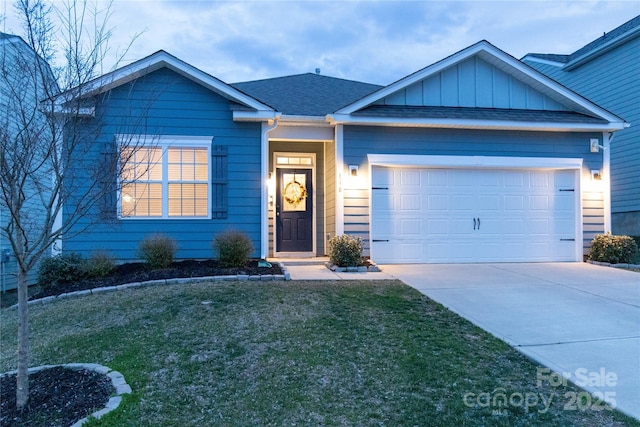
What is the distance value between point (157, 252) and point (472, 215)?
20.7 ft

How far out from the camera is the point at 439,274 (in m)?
7.59

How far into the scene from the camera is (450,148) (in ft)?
29.7

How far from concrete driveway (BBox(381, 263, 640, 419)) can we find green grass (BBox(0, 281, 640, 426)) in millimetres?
269

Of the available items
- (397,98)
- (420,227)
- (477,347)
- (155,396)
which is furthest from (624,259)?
(155,396)

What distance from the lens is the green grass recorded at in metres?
2.88

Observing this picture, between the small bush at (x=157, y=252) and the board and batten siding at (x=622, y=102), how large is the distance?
1227 centimetres

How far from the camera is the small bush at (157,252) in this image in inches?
294

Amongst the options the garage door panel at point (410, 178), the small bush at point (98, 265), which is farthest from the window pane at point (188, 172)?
the garage door panel at point (410, 178)

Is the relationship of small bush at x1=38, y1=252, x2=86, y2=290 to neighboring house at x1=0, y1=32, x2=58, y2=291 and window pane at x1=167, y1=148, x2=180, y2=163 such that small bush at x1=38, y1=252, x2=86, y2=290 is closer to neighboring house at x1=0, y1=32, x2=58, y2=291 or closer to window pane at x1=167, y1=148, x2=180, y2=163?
window pane at x1=167, y1=148, x2=180, y2=163

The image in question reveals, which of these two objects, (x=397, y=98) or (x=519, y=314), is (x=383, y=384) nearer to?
(x=519, y=314)

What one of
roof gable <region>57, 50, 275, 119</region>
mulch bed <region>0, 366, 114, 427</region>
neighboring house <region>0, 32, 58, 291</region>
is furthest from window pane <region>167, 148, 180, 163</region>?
mulch bed <region>0, 366, 114, 427</region>

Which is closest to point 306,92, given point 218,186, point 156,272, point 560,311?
point 218,186

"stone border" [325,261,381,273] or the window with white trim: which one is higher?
the window with white trim

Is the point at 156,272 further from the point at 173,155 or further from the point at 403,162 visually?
the point at 403,162
